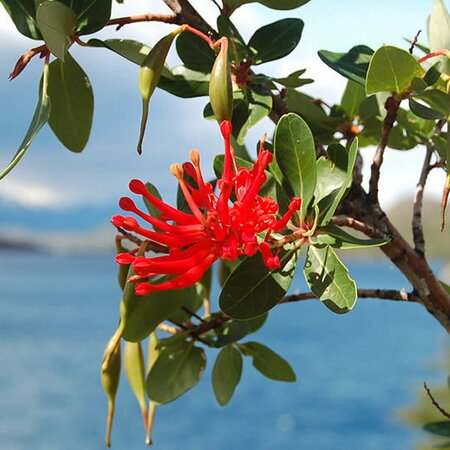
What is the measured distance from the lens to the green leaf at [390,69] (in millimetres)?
780

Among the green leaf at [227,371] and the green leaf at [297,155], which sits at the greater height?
the green leaf at [297,155]

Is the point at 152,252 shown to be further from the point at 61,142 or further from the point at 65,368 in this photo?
the point at 65,368

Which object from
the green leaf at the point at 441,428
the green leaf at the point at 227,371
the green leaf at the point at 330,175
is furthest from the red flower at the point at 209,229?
the green leaf at the point at 441,428

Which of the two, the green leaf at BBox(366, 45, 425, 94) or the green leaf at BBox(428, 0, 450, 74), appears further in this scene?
the green leaf at BBox(428, 0, 450, 74)

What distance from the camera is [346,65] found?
886 mm

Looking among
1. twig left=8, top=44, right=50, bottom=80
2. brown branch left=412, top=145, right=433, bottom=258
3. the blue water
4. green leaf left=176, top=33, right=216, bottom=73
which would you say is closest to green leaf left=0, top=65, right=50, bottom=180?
twig left=8, top=44, right=50, bottom=80

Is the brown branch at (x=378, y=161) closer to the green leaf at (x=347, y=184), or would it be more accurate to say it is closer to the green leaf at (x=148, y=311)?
the green leaf at (x=347, y=184)

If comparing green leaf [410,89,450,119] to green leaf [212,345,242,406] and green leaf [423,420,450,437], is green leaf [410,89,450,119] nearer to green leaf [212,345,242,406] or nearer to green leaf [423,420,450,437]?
green leaf [212,345,242,406]

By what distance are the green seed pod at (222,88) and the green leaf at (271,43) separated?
0.19 meters

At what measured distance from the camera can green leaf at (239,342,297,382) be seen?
3.72 ft

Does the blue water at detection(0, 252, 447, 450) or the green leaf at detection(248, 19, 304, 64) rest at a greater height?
the green leaf at detection(248, 19, 304, 64)

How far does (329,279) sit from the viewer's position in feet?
2.43

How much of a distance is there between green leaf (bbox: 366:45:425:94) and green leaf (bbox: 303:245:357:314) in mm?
179

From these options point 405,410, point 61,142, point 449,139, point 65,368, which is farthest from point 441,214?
point 65,368
